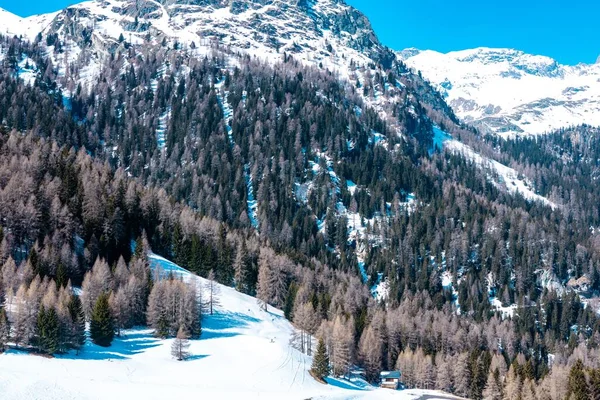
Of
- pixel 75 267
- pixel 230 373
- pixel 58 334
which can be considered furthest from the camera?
pixel 75 267

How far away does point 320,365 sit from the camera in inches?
3954

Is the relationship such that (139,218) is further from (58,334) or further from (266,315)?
(58,334)

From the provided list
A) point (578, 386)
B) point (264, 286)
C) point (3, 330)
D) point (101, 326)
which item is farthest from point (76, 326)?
point (578, 386)

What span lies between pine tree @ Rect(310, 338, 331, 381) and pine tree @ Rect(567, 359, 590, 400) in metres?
38.6

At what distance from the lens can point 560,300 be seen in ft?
633

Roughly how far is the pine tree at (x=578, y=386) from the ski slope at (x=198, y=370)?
2468 centimetres

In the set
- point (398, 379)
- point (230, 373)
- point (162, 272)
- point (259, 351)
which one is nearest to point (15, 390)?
point (230, 373)

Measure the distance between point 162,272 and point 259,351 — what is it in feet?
97.4

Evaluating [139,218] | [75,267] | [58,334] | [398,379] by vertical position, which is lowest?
[398,379]

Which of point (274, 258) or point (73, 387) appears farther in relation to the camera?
point (274, 258)

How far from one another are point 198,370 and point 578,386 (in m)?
59.6

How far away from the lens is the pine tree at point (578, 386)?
90.6 meters

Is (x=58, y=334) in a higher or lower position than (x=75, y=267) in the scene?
lower

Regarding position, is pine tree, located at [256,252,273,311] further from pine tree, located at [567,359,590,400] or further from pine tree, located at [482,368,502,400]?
pine tree, located at [567,359,590,400]
